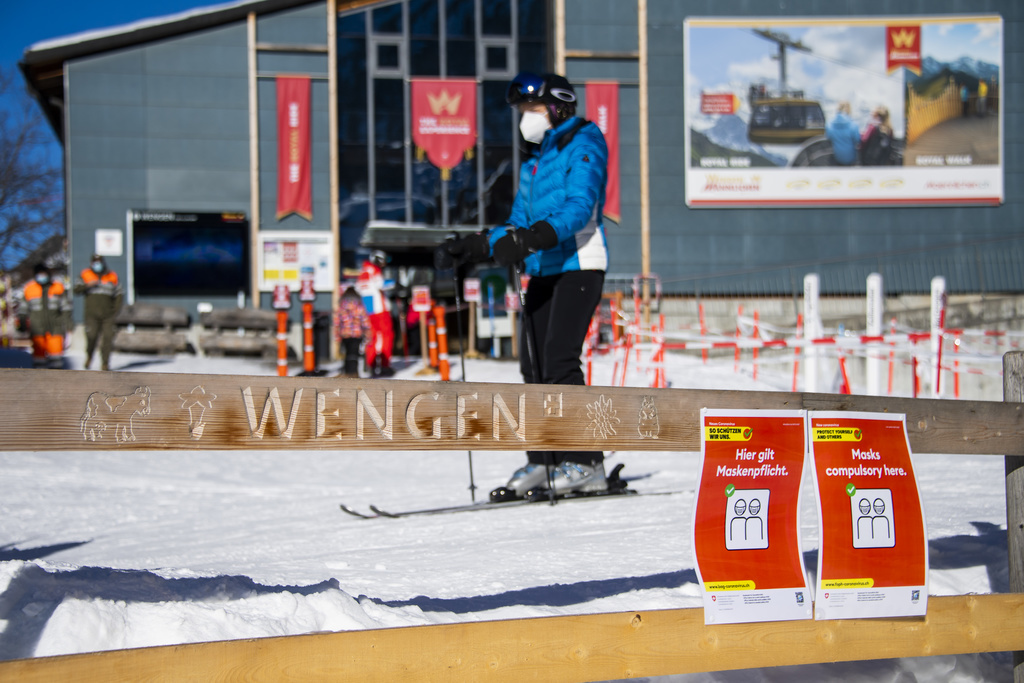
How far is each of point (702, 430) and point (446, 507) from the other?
2759mm

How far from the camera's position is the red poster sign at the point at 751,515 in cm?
212

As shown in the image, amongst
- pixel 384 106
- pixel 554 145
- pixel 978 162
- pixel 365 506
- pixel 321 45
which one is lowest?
pixel 365 506

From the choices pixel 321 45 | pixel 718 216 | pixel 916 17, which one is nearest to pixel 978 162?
pixel 916 17

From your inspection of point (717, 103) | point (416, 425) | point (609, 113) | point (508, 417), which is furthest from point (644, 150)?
point (416, 425)

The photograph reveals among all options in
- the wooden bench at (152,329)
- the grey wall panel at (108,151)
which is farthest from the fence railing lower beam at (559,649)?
the grey wall panel at (108,151)

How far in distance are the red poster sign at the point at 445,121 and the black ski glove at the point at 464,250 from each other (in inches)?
658

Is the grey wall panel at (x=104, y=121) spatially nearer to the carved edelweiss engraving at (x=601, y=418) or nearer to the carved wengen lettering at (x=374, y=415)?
the carved wengen lettering at (x=374, y=415)

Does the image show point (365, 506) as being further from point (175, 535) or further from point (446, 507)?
point (175, 535)

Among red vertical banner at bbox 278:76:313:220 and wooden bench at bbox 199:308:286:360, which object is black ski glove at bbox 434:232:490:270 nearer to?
wooden bench at bbox 199:308:286:360

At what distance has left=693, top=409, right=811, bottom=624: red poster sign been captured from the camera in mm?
2123

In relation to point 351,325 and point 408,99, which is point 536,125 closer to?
point 351,325

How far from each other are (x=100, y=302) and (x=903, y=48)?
59.7 feet

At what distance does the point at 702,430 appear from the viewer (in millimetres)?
2180

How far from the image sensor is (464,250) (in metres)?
3.53
